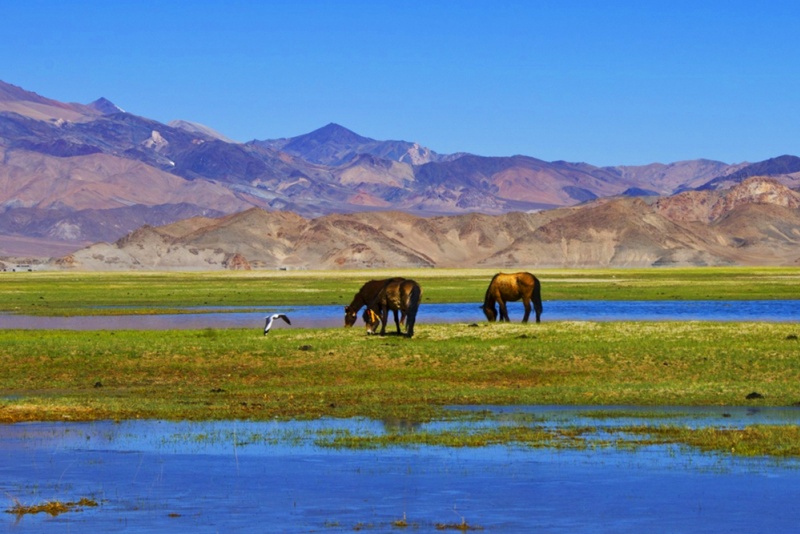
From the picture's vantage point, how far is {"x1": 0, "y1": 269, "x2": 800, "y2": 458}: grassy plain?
91.1 ft

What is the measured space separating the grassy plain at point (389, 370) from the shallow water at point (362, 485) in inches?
105

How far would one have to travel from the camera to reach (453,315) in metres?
60.8

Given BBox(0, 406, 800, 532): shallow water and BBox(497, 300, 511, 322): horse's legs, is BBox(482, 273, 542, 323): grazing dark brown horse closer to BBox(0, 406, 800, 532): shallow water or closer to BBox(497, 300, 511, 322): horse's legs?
BBox(497, 300, 511, 322): horse's legs

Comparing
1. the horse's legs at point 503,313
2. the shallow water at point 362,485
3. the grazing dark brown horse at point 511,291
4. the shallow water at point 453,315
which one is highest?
the grazing dark brown horse at point 511,291

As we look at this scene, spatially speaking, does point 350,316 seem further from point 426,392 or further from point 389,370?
point 426,392

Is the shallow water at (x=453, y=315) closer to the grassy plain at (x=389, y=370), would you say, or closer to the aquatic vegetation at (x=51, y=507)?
the grassy plain at (x=389, y=370)

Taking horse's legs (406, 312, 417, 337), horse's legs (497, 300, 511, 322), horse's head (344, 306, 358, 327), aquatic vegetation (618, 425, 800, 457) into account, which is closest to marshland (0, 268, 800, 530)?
aquatic vegetation (618, 425, 800, 457)

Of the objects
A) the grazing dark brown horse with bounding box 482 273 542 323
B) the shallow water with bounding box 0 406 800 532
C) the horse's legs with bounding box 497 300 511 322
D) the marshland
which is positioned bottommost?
the shallow water with bounding box 0 406 800 532

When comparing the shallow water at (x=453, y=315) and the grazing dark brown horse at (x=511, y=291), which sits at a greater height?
the grazing dark brown horse at (x=511, y=291)

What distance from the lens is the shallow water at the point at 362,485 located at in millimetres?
16453

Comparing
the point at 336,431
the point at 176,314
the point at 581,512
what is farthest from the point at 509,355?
the point at 176,314

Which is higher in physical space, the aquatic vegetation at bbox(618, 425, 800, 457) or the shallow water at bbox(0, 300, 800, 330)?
the shallow water at bbox(0, 300, 800, 330)

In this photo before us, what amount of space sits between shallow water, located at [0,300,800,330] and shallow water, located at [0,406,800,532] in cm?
3133

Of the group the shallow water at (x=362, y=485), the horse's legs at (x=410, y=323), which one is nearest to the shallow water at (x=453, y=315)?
the horse's legs at (x=410, y=323)
